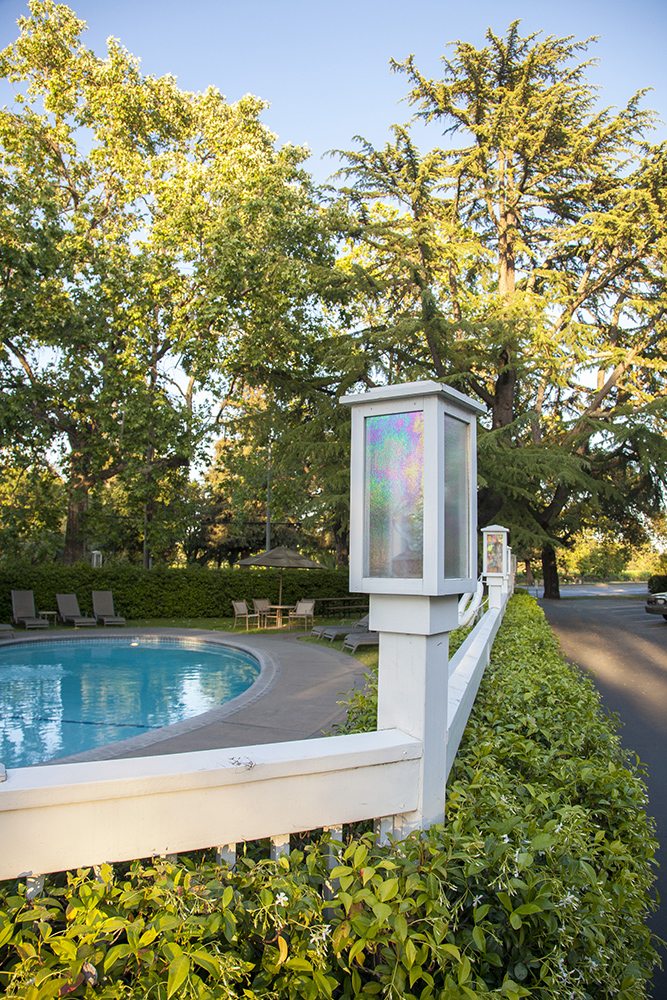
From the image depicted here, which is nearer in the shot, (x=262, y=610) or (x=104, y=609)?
(x=104, y=609)

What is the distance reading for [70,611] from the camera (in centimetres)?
2005

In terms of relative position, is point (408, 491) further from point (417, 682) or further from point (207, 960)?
point (207, 960)

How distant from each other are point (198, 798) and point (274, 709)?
7.39 metres

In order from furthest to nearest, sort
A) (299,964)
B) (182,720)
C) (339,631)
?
(339,631) → (182,720) → (299,964)

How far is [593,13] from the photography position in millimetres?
9281

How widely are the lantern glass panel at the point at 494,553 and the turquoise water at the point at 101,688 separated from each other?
5006 mm

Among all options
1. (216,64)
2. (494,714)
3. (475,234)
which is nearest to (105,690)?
(494,714)

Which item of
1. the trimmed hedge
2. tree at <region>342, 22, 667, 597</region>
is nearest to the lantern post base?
tree at <region>342, 22, 667, 597</region>

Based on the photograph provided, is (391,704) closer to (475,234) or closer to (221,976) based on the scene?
(221,976)

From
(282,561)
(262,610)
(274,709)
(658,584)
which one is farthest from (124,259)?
(658,584)

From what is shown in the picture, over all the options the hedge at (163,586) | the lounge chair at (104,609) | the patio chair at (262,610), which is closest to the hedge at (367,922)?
the patio chair at (262,610)

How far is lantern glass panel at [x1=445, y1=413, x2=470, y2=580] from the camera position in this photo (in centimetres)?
204

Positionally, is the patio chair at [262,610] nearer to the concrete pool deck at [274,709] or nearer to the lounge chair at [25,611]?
the concrete pool deck at [274,709]

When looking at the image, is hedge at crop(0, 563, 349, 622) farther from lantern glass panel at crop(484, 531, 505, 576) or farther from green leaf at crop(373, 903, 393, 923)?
green leaf at crop(373, 903, 393, 923)
